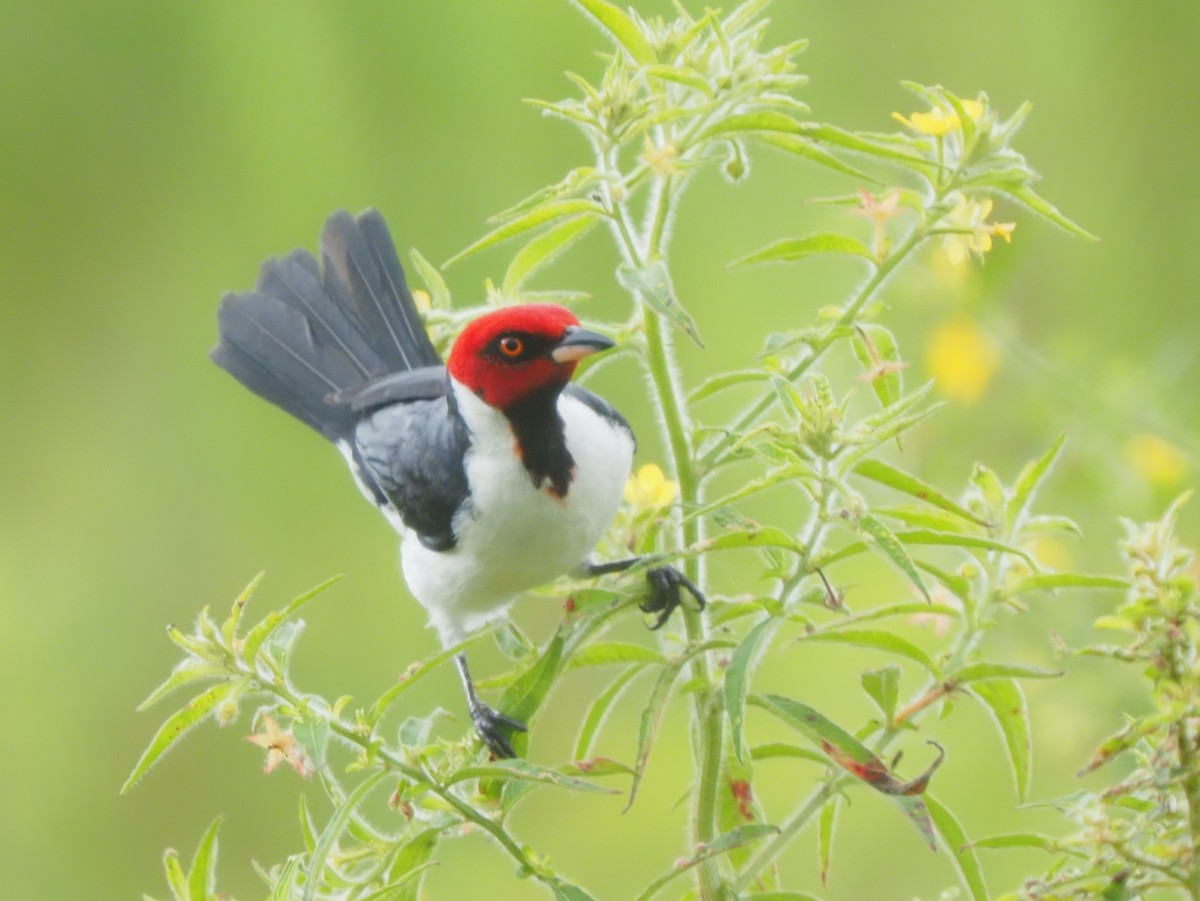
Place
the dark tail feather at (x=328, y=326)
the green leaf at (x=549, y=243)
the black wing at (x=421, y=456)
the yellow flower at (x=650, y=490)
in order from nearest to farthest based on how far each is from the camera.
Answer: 1. the green leaf at (x=549, y=243)
2. the yellow flower at (x=650, y=490)
3. the black wing at (x=421, y=456)
4. the dark tail feather at (x=328, y=326)

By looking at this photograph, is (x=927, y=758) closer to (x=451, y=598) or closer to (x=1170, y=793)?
(x=451, y=598)

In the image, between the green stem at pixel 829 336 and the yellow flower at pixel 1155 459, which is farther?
the yellow flower at pixel 1155 459

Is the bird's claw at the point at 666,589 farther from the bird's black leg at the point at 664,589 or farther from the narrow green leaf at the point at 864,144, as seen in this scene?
the narrow green leaf at the point at 864,144

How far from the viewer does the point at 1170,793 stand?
2.74ft

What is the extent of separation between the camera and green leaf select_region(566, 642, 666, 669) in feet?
3.27

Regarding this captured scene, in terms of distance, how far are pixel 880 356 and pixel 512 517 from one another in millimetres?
391

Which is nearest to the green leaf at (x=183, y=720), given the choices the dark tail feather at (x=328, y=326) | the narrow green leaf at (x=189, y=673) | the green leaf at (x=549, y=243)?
the narrow green leaf at (x=189, y=673)

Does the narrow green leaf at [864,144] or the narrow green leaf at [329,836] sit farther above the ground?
the narrow green leaf at [864,144]

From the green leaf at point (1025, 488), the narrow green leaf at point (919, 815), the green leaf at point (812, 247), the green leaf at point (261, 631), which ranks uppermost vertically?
the green leaf at point (812, 247)

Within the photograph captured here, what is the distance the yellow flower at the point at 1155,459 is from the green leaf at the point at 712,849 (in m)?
1.00

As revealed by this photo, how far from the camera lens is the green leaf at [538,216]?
95 centimetres

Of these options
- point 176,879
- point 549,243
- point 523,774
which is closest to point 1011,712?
point 523,774

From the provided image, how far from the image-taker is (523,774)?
88 cm

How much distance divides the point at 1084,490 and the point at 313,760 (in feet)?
3.78
